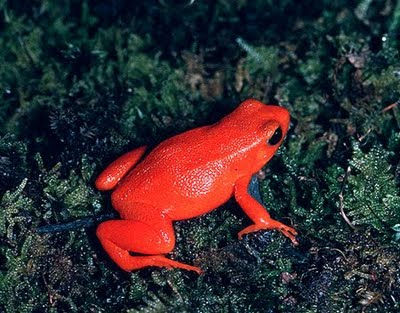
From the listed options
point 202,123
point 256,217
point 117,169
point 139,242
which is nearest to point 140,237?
point 139,242

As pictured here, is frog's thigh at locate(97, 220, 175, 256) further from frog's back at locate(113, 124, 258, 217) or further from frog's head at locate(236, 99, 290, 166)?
frog's head at locate(236, 99, 290, 166)

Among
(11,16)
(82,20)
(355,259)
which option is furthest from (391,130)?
(11,16)

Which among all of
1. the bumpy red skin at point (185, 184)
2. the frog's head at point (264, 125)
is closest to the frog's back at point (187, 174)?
the bumpy red skin at point (185, 184)

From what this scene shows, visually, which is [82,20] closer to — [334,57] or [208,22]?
[208,22]

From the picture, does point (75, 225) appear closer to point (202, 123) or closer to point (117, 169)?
point (117, 169)

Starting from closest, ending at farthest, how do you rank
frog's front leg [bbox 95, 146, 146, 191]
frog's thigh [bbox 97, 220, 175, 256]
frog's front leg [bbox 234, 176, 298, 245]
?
frog's thigh [bbox 97, 220, 175, 256]
frog's front leg [bbox 234, 176, 298, 245]
frog's front leg [bbox 95, 146, 146, 191]

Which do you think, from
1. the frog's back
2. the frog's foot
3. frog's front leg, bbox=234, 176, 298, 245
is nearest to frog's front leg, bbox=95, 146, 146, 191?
the frog's back
